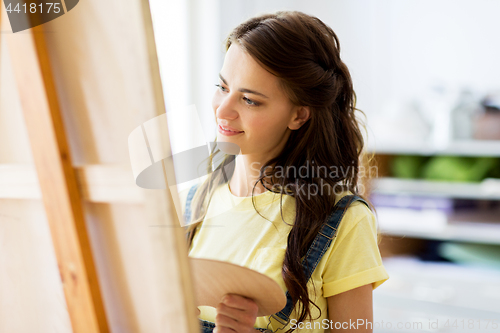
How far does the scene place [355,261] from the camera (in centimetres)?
77

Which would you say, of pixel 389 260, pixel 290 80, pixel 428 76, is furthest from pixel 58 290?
pixel 428 76

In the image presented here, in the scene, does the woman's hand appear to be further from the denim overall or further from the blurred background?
the blurred background

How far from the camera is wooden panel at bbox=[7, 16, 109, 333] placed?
1.39 feet

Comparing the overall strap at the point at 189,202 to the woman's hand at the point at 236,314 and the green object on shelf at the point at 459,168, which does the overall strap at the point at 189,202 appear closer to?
the woman's hand at the point at 236,314

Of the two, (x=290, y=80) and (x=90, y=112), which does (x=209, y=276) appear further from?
(x=290, y=80)

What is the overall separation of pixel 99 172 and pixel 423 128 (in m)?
1.99

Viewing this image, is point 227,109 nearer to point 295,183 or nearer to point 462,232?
point 295,183

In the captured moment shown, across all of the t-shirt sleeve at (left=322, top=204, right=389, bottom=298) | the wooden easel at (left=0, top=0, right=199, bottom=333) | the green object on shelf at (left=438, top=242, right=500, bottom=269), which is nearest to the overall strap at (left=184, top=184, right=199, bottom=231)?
the t-shirt sleeve at (left=322, top=204, right=389, bottom=298)

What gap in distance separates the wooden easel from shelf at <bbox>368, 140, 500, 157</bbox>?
1.69 meters

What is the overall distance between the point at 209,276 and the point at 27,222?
238mm

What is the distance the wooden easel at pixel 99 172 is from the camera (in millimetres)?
394

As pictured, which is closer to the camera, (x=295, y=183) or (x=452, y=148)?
(x=295, y=183)

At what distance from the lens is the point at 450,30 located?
2219 millimetres

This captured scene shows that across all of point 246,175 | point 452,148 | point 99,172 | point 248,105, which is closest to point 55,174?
point 99,172
